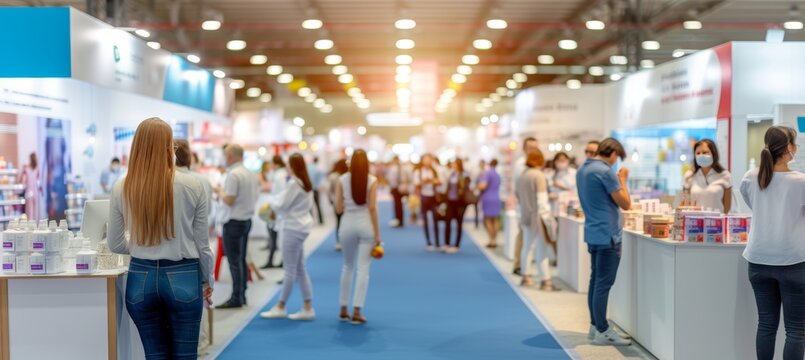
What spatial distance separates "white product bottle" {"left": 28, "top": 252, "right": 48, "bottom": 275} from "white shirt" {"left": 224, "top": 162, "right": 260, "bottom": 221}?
3239 mm

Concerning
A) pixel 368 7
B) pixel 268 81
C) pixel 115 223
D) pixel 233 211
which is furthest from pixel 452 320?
pixel 268 81

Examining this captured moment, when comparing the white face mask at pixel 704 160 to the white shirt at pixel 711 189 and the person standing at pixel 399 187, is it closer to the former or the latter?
the white shirt at pixel 711 189

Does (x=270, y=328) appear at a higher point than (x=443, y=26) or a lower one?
lower

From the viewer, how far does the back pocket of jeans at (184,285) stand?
3814 mm

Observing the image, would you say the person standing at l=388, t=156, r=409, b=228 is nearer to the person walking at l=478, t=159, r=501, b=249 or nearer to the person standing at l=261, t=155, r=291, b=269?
the person standing at l=261, t=155, r=291, b=269

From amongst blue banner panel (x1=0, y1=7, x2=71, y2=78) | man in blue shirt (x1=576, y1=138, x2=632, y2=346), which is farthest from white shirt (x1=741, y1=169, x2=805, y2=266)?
blue banner panel (x1=0, y1=7, x2=71, y2=78)

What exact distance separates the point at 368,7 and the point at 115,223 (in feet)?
43.5

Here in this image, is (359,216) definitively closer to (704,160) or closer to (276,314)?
(276,314)

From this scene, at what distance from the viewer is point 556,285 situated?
30.9 feet

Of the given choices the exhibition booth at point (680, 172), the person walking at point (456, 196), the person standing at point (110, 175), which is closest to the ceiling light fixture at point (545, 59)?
the exhibition booth at point (680, 172)

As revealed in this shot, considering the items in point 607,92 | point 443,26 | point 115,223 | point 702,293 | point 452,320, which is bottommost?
point 452,320

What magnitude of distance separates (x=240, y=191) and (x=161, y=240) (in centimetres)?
401

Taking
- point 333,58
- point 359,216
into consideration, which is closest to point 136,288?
point 359,216

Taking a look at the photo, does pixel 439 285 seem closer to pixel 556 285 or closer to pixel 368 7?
pixel 556 285
